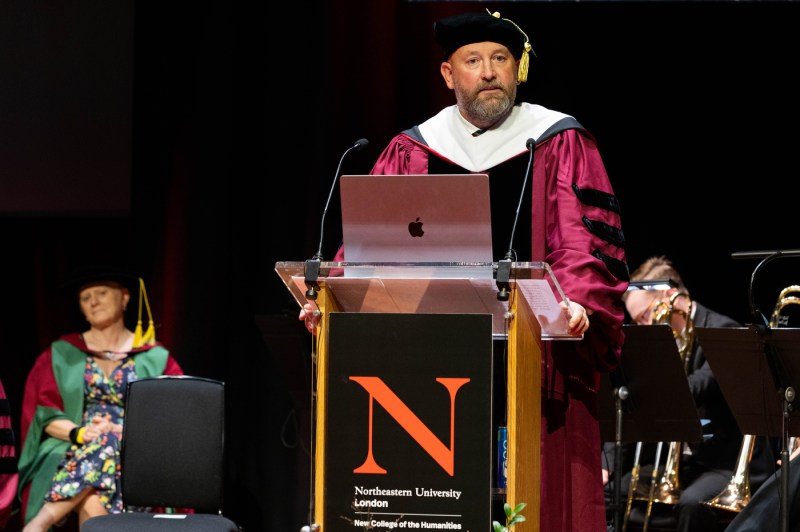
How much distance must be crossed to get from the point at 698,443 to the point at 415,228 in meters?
2.85

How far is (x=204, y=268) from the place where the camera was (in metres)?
5.90

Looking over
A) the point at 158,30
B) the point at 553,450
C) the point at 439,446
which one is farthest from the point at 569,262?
the point at 158,30

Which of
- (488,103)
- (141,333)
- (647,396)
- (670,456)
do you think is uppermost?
(488,103)

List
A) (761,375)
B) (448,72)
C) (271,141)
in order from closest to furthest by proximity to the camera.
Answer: (448,72), (761,375), (271,141)

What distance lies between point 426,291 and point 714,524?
110 inches

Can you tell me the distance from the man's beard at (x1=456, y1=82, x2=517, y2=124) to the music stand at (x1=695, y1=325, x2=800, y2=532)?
106 cm

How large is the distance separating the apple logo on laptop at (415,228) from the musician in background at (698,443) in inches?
101

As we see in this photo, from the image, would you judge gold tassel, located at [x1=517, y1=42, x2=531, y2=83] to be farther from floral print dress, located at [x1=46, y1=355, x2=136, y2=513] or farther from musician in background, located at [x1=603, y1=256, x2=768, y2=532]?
floral print dress, located at [x1=46, y1=355, x2=136, y2=513]

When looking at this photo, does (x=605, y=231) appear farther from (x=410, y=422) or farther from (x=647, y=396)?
(x=647, y=396)

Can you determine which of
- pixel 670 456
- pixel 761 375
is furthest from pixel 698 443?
pixel 761 375

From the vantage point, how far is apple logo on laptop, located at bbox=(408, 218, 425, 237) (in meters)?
2.61

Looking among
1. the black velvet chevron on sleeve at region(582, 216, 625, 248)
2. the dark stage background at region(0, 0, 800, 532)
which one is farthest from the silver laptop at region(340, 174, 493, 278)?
the dark stage background at region(0, 0, 800, 532)

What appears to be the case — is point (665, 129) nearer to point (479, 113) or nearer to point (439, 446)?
point (479, 113)

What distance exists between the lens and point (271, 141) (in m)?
5.88
